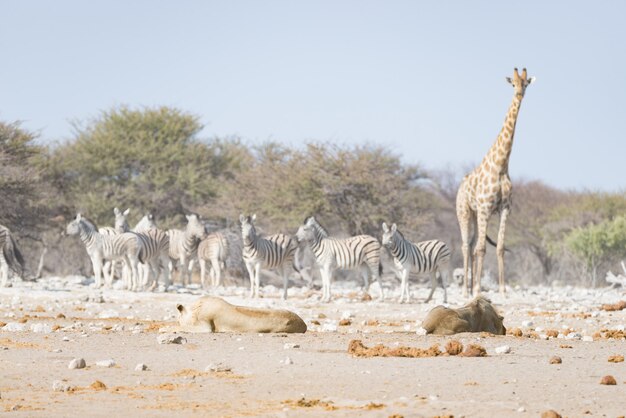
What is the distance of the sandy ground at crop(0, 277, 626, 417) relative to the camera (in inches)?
313

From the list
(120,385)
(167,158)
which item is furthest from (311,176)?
(120,385)

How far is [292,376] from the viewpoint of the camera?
9.32 meters

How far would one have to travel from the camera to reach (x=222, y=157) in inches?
1676

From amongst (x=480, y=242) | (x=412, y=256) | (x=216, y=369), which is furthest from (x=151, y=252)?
(x=216, y=369)

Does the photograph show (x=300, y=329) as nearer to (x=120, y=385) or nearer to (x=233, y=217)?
(x=120, y=385)

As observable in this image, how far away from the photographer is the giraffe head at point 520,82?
71.6 feet

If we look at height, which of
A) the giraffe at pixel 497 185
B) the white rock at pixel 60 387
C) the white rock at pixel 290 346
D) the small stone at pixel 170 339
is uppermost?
the giraffe at pixel 497 185

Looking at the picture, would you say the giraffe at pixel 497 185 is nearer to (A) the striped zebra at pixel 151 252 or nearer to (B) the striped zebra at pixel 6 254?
(A) the striped zebra at pixel 151 252

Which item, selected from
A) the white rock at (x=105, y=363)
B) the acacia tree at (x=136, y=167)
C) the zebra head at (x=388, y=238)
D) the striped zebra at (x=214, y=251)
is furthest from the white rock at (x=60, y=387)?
the acacia tree at (x=136, y=167)

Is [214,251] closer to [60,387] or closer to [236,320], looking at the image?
[236,320]

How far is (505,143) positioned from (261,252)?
5323 millimetres

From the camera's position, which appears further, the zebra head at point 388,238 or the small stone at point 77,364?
the zebra head at point 388,238

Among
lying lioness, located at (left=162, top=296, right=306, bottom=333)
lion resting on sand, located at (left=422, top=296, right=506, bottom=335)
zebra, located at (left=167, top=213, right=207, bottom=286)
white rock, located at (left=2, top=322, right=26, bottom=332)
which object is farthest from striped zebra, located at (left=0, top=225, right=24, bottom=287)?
lion resting on sand, located at (left=422, top=296, right=506, bottom=335)

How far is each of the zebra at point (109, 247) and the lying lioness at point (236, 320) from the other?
12.3m
